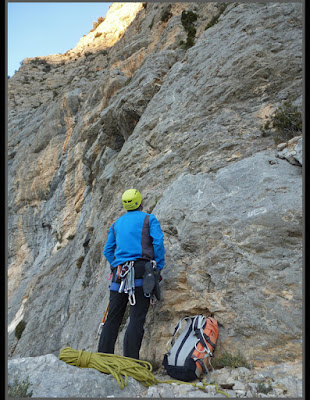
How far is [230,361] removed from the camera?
12.3ft

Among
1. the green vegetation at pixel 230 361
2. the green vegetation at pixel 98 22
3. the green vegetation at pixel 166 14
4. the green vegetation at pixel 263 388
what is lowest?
the green vegetation at pixel 230 361

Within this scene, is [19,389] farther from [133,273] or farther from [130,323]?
[133,273]

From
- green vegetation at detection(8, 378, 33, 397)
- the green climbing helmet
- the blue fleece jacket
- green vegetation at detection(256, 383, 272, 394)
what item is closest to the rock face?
green vegetation at detection(256, 383, 272, 394)

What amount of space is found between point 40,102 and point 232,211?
3819 cm

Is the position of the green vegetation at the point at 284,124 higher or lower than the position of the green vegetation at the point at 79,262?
higher

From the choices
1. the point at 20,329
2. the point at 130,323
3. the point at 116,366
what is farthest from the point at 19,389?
the point at 20,329

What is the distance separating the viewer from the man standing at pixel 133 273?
4.27 metres

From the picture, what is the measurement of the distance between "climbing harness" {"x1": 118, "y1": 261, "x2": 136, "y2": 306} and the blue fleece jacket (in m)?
0.10

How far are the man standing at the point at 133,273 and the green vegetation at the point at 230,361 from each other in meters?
1.02

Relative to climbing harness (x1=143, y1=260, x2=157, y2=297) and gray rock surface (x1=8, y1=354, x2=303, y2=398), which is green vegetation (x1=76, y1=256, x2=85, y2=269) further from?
gray rock surface (x1=8, y1=354, x2=303, y2=398)

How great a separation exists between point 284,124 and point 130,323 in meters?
4.54

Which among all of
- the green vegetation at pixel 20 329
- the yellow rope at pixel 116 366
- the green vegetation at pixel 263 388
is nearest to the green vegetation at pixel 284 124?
the green vegetation at pixel 263 388

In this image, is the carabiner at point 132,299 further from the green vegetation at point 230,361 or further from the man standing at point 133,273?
the green vegetation at point 230,361

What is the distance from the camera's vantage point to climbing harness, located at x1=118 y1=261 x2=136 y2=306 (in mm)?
4363
